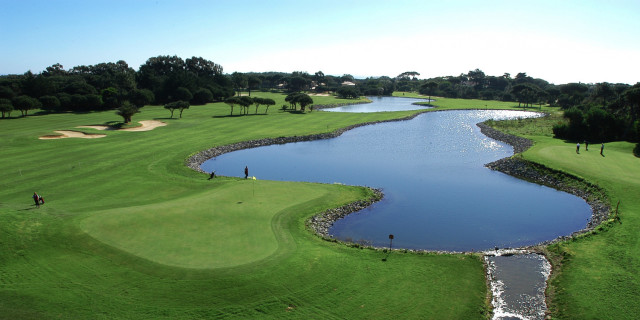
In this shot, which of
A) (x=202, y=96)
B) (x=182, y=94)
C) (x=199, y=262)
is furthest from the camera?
(x=202, y=96)

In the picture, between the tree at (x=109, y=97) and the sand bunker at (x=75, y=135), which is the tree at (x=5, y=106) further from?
the sand bunker at (x=75, y=135)

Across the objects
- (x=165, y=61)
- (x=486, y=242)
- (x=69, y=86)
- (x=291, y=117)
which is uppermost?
(x=165, y=61)

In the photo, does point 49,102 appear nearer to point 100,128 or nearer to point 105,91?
point 105,91

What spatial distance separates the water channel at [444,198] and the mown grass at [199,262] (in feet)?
8.79

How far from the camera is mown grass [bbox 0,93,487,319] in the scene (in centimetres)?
1625

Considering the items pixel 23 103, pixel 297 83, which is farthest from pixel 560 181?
pixel 297 83

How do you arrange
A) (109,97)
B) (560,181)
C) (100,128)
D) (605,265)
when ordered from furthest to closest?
(109,97)
(100,128)
(560,181)
(605,265)

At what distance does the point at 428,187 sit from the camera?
39.8 meters

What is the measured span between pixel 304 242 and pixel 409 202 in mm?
15230

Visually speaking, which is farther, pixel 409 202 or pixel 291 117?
pixel 291 117

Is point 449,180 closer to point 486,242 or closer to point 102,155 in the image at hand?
point 486,242

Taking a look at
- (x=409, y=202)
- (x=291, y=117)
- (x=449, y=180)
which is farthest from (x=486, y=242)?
(x=291, y=117)

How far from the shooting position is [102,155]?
1864 inches

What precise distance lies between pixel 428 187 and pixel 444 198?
147 inches
